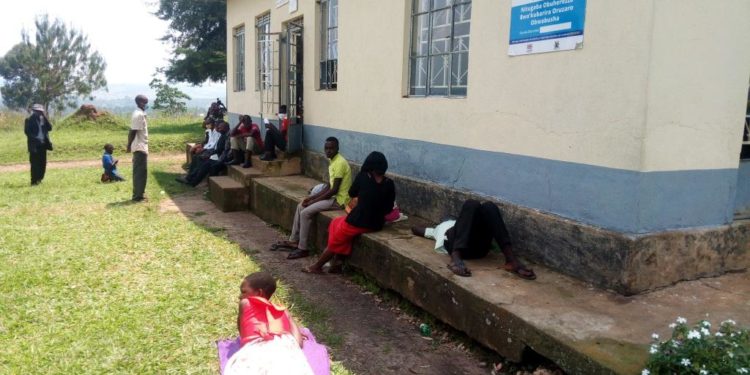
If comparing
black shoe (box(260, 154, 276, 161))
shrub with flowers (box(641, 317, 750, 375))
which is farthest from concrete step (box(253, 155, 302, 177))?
shrub with flowers (box(641, 317, 750, 375))

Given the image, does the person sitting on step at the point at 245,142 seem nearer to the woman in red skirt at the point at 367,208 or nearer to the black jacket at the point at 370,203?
the woman in red skirt at the point at 367,208

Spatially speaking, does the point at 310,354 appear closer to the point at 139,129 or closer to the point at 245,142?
the point at 139,129

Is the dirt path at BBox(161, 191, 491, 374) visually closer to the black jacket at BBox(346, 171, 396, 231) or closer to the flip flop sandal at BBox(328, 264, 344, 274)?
the flip flop sandal at BBox(328, 264, 344, 274)

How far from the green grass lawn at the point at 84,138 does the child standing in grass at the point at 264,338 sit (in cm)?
1442

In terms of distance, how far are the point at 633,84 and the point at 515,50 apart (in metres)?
1.20

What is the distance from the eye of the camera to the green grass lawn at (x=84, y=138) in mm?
15397

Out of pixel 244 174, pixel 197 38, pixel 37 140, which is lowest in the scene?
pixel 244 174

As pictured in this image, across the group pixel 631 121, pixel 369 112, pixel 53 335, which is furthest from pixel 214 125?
pixel 631 121

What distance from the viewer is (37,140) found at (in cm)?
1074

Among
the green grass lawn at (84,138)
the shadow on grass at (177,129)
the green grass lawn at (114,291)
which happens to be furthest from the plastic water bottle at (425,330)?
the shadow on grass at (177,129)

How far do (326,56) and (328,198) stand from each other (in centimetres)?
310

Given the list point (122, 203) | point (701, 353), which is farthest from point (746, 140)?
point (122, 203)

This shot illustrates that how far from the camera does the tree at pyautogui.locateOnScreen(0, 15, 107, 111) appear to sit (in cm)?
4859

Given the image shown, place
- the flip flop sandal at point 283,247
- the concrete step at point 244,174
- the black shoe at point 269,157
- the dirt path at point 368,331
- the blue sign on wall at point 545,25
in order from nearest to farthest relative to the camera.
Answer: the dirt path at point 368,331 < the blue sign on wall at point 545,25 < the flip flop sandal at point 283,247 < the concrete step at point 244,174 < the black shoe at point 269,157
